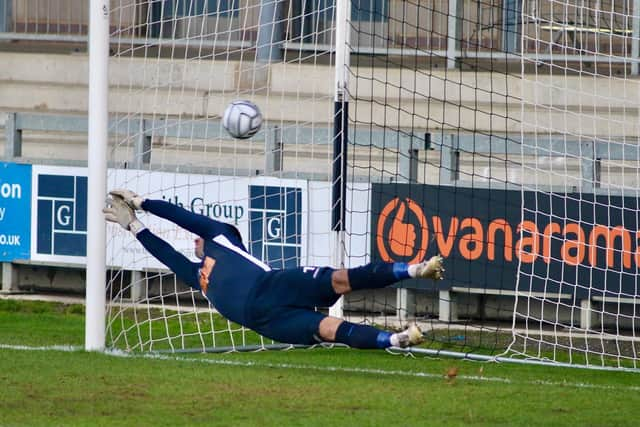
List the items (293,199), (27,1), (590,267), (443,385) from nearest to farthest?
1. (443,385)
2. (590,267)
3. (293,199)
4. (27,1)

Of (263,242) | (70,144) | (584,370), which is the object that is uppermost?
(70,144)

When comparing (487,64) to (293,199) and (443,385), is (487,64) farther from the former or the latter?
(443,385)

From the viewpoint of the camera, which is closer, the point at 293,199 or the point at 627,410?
the point at 627,410

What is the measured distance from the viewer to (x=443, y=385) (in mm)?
10141

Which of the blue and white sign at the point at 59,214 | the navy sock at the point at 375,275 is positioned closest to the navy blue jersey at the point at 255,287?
the navy sock at the point at 375,275

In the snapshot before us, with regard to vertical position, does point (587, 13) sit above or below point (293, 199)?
above

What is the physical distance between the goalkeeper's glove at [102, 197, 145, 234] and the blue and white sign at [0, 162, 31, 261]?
15.4 feet

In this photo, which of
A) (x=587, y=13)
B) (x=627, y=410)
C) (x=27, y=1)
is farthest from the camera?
(x=27, y=1)

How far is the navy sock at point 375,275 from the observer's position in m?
9.82

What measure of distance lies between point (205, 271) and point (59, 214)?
5489 mm

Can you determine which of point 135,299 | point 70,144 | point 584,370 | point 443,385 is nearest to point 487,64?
point 70,144

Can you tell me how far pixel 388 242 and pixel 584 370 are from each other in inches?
128

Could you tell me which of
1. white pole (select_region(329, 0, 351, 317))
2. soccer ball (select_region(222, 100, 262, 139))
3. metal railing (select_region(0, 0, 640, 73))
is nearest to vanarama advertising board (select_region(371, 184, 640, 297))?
white pole (select_region(329, 0, 351, 317))

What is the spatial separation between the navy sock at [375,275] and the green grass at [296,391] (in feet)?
2.37
